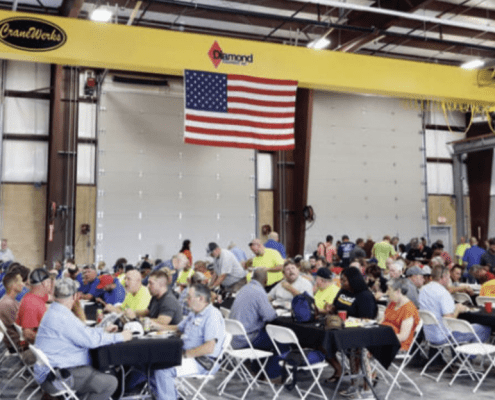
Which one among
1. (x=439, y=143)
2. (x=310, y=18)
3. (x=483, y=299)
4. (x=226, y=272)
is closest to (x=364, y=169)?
(x=439, y=143)

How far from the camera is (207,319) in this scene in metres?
5.33

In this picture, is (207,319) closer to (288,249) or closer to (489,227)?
(288,249)

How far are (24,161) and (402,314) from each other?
1330cm

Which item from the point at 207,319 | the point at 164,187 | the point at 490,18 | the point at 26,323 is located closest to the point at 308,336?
the point at 207,319

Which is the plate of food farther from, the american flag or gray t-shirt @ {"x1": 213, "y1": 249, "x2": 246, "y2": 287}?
the american flag

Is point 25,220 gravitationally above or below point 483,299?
above

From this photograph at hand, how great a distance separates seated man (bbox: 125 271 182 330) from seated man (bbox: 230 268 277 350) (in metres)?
0.84

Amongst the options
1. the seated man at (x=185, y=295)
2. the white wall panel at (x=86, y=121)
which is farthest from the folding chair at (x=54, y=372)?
the white wall panel at (x=86, y=121)

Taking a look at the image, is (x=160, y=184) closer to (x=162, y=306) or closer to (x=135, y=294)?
(x=135, y=294)

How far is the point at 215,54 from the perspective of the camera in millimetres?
11242

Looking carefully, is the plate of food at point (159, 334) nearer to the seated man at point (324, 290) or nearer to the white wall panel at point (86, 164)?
the seated man at point (324, 290)

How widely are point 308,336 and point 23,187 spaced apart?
12.7 metres

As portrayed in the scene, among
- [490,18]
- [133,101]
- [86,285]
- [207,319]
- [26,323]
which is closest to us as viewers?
[207,319]

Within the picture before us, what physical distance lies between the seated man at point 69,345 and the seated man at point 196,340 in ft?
1.94
